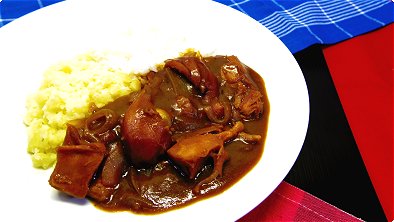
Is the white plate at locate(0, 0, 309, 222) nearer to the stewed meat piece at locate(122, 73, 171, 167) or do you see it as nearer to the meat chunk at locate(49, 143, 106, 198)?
the meat chunk at locate(49, 143, 106, 198)

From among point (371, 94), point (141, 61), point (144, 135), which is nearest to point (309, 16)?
point (371, 94)

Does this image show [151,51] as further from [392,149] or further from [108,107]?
[392,149]

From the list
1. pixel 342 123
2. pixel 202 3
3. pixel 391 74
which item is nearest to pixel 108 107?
pixel 202 3

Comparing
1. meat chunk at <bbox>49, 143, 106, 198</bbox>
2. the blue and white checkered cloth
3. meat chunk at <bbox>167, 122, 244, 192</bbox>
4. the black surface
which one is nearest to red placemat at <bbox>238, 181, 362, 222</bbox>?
the black surface

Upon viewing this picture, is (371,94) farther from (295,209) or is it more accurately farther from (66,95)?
(66,95)

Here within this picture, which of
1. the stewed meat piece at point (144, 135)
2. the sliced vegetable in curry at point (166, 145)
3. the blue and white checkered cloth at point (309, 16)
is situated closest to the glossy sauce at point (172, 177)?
the sliced vegetable in curry at point (166, 145)

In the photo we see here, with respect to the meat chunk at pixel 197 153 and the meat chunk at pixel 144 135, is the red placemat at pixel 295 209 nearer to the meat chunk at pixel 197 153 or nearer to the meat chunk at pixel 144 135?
the meat chunk at pixel 197 153
